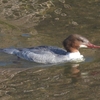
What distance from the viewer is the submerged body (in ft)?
42.8

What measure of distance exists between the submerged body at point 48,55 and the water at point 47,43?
188 mm

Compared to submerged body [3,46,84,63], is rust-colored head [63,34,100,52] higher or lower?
higher

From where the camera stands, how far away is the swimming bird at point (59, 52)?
42.8ft

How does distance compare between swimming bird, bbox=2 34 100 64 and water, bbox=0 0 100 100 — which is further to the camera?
swimming bird, bbox=2 34 100 64

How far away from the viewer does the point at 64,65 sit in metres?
12.9

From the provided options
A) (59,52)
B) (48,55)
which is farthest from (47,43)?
(48,55)

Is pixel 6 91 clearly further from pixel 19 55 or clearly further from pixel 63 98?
pixel 19 55

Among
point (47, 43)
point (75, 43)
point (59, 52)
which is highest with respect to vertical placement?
point (75, 43)

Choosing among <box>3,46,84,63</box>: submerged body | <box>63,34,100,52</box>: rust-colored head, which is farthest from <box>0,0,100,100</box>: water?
<box>63,34,100,52</box>: rust-colored head

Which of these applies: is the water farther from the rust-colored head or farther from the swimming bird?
the rust-colored head

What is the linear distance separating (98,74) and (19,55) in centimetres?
260

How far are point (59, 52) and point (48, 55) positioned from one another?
0.34 metres

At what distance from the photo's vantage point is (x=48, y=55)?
13047 millimetres

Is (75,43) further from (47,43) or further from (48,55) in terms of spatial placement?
(47,43)
